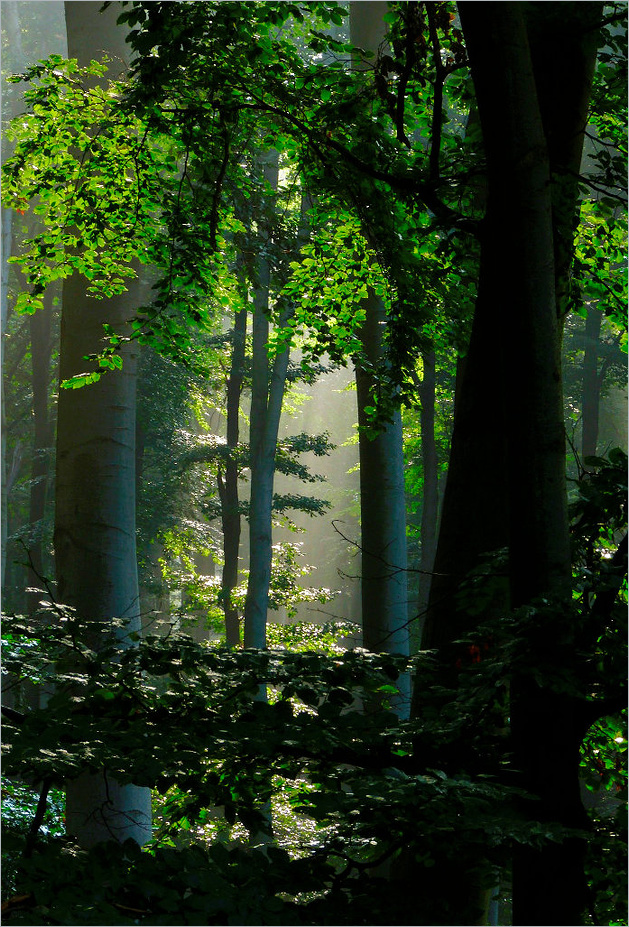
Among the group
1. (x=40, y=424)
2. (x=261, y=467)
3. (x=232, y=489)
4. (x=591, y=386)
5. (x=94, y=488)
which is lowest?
(x=94, y=488)

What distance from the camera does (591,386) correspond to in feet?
72.1

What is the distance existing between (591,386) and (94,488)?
17905 mm

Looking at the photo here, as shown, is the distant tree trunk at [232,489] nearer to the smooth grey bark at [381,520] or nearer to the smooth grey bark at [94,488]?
the smooth grey bark at [381,520]

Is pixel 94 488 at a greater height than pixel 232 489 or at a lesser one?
lesser

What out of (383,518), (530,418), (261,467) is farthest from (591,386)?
(530,418)

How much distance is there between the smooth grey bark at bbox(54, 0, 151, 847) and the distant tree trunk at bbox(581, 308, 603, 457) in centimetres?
1611

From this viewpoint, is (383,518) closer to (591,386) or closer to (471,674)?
(471,674)

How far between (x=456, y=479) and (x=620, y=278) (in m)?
2.32

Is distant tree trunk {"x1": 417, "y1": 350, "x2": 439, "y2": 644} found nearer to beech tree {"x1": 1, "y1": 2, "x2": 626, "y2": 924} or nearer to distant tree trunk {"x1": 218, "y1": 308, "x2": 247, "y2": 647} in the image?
distant tree trunk {"x1": 218, "y1": 308, "x2": 247, "y2": 647}

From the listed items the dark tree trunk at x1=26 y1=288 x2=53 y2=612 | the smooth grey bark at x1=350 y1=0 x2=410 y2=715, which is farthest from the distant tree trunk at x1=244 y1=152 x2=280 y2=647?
the dark tree trunk at x1=26 y1=288 x2=53 y2=612

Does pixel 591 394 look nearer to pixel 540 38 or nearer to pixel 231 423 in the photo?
pixel 231 423

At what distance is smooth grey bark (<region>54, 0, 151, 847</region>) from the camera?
636 cm

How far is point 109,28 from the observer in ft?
23.7

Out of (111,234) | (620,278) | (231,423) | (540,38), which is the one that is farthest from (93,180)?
(231,423)
